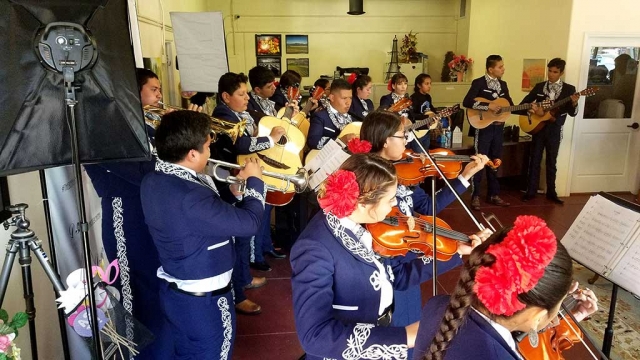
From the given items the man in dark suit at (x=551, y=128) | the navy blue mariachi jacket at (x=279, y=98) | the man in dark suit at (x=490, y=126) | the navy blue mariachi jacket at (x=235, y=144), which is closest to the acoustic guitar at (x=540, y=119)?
the man in dark suit at (x=551, y=128)

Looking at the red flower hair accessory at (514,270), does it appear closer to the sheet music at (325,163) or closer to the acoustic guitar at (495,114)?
the sheet music at (325,163)

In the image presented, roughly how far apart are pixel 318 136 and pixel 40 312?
2.52m

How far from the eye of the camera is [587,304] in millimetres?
1556

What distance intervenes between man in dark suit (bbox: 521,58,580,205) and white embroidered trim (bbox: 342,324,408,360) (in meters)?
4.81

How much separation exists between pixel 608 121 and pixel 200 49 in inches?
195

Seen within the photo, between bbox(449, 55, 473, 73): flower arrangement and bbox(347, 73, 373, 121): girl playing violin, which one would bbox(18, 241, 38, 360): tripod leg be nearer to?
bbox(347, 73, 373, 121): girl playing violin

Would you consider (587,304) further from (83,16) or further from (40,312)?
(40,312)

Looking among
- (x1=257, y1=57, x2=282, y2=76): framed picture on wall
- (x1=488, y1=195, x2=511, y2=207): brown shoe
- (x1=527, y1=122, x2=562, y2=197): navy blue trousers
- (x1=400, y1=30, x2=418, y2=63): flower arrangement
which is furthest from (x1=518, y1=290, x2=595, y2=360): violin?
(x1=257, y1=57, x2=282, y2=76): framed picture on wall

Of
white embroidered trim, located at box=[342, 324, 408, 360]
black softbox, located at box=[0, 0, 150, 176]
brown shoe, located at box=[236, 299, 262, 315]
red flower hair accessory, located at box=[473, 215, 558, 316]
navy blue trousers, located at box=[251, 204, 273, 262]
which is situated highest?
black softbox, located at box=[0, 0, 150, 176]

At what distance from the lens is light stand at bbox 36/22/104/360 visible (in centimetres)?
131

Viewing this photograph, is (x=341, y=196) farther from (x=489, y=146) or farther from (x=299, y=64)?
(x=299, y=64)

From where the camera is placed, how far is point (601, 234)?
6.51 ft

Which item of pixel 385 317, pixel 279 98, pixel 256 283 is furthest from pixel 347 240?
pixel 279 98

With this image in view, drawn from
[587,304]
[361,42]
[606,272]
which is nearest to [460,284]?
[587,304]
